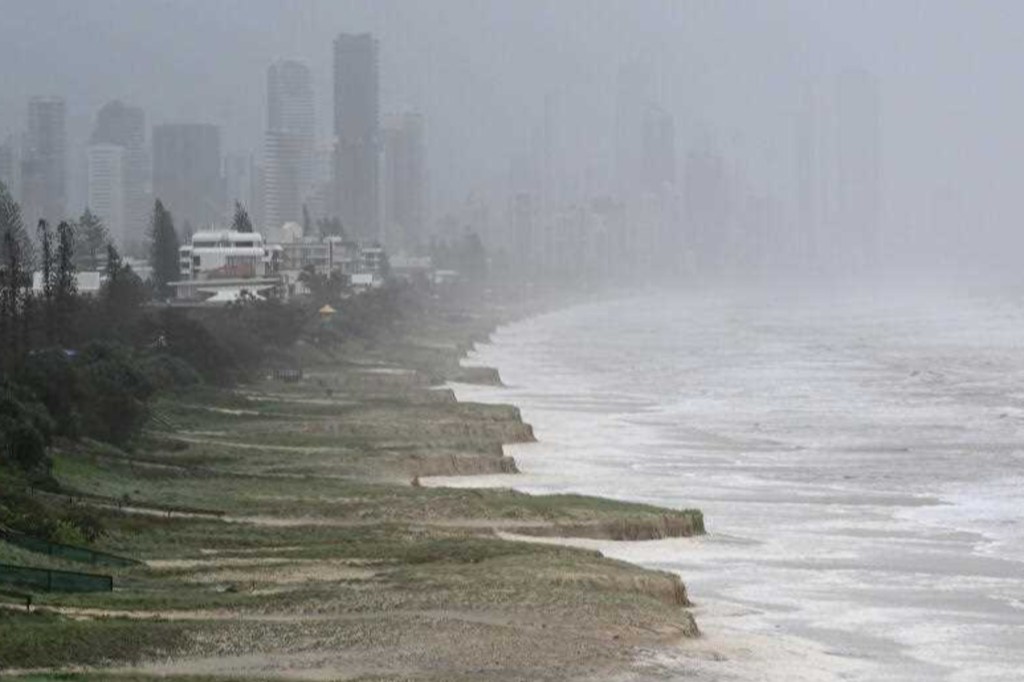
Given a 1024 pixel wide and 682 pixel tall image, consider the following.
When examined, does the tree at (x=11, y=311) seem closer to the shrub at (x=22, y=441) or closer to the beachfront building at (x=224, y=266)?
the shrub at (x=22, y=441)

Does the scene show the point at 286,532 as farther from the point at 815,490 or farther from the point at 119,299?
the point at 119,299

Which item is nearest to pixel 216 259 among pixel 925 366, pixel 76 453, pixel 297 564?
pixel 925 366

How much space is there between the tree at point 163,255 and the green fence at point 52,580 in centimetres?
12386

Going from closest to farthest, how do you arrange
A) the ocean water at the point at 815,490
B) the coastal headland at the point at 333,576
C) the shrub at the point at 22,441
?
the coastal headland at the point at 333,576
the ocean water at the point at 815,490
the shrub at the point at 22,441

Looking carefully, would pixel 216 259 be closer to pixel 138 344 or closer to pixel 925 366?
pixel 925 366

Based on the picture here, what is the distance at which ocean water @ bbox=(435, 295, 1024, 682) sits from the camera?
34156 mm

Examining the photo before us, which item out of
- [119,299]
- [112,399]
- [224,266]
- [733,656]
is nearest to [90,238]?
[224,266]

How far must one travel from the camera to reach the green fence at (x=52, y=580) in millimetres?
32025

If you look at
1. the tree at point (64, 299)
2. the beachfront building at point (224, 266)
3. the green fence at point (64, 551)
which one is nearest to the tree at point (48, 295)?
the tree at point (64, 299)

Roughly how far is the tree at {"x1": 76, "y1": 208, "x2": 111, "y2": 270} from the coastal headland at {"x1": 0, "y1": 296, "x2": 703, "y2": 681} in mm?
119550

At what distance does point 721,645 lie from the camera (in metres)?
32.7

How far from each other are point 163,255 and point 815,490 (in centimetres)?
10836

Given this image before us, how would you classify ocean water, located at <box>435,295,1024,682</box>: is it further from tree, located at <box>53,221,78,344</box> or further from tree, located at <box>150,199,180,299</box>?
tree, located at <box>150,199,180,299</box>

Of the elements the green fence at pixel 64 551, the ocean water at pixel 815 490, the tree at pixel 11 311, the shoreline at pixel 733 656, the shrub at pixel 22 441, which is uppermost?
the tree at pixel 11 311
